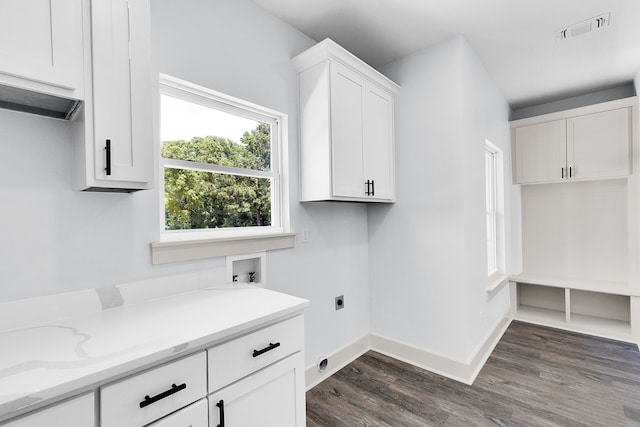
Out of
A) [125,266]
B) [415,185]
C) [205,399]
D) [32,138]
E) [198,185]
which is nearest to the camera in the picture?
[205,399]

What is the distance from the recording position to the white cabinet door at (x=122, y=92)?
43.5 inches

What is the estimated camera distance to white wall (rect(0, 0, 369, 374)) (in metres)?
1.14

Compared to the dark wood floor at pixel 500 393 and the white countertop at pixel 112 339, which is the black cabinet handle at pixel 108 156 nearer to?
the white countertop at pixel 112 339

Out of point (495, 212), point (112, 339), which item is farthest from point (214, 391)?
point (495, 212)

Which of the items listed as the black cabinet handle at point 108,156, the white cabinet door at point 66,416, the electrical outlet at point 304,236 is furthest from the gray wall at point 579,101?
the white cabinet door at point 66,416

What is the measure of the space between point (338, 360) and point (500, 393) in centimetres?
119

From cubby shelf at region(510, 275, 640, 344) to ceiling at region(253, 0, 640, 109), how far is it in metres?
2.23

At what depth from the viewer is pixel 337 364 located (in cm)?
251

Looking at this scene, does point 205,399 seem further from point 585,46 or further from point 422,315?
point 585,46

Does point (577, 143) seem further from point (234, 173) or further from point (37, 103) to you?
point (37, 103)

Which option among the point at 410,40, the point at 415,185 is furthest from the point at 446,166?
the point at 410,40

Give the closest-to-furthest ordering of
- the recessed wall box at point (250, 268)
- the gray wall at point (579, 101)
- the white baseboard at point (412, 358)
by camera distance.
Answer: the recessed wall box at point (250, 268) → the white baseboard at point (412, 358) → the gray wall at point (579, 101)

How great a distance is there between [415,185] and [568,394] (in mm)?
1850

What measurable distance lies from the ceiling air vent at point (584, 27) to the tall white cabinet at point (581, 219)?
130 cm
